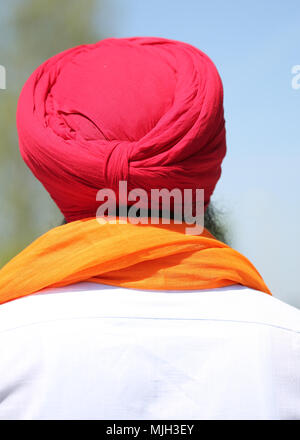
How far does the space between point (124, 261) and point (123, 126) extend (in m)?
0.24

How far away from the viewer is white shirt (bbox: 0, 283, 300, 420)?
0.85 meters

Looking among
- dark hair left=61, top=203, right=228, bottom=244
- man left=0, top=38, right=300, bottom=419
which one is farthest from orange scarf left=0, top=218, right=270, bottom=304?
dark hair left=61, top=203, right=228, bottom=244

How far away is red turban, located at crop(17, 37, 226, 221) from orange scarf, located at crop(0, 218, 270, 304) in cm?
8

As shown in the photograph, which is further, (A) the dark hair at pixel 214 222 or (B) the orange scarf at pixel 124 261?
(A) the dark hair at pixel 214 222

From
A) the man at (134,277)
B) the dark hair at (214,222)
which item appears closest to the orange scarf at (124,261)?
the man at (134,277)

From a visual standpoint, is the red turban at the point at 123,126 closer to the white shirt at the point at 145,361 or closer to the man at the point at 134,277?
the man at the point at 134,277

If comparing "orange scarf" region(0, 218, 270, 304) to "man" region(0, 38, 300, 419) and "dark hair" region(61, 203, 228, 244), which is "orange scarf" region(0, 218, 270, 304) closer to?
"man" region(0, 38, 300, 419)

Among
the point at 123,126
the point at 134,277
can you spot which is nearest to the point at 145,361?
the point at 134,277

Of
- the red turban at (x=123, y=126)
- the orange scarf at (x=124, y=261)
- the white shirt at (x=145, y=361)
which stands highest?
the red turban at (x=123, y=126)

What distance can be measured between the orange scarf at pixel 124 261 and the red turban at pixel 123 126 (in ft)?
0.25

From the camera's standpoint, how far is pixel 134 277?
92cm

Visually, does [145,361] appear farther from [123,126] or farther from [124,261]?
[123,126]

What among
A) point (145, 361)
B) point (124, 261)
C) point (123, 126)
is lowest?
point (145, 361)

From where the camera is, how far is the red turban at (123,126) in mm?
945
